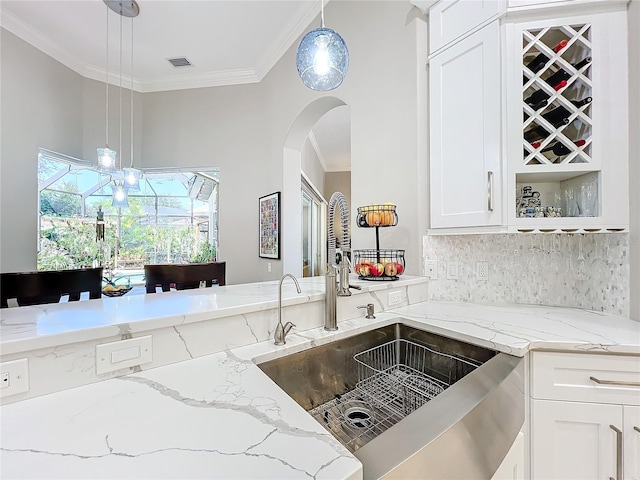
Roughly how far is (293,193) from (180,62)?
2.12 meters

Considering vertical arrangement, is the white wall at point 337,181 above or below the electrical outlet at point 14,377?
above

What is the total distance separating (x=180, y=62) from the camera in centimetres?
349

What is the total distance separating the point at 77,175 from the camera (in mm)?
3609

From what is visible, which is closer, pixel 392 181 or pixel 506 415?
pixel 506 415

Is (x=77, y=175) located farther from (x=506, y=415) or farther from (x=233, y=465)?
(x=506, y=415)

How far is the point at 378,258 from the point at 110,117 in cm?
397

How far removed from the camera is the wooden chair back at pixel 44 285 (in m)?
1.55

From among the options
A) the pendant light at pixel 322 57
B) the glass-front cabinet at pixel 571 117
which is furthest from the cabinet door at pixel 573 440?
the pendant light at pixel 322 57

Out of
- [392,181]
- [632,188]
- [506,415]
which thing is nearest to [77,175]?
[392,181]

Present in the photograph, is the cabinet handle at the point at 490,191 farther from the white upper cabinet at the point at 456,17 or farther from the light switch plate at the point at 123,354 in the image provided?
the light switch plate at the point at 123,354

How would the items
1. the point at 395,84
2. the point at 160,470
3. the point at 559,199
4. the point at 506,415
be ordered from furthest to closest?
1. the point at 395,84
2. the point at 559,199
3. the point at 506,415
4. the point at 160,470

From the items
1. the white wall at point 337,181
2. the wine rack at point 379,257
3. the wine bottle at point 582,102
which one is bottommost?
the wine rack at point 379,257

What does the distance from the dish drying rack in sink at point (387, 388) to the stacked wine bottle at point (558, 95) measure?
3.58 ft

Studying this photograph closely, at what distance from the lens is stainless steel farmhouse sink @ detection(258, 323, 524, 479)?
0.61 m
